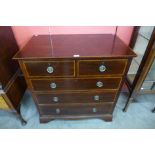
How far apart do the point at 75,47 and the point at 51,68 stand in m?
0.26

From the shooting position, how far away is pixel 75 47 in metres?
1.08

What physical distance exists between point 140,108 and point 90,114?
2.29 ft

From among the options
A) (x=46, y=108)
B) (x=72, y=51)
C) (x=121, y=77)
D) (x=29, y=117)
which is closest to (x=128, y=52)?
(x=121, y=77)

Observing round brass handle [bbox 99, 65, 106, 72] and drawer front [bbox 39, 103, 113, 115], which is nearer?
round brass handle [bbox 99, 65, 106, 72]

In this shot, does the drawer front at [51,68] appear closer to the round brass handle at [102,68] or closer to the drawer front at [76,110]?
the round brass handle at [102,68]

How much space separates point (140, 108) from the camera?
5.66 feet

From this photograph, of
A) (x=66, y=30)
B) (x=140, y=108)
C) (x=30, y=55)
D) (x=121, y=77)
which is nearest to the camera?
(x=30, y=55)

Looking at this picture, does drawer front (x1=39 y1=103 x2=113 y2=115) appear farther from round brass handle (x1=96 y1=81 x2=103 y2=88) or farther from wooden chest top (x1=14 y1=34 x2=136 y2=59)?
wooden chest top (x1=14 y1=34 x2=136 y2=59)

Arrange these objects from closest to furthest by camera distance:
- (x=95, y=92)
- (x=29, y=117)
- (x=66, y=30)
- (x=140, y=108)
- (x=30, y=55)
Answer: (x=30, y=55) → (x=95, y=92) → (x=66, y=30) → (x=29, y=117) → (x=140, y=108)

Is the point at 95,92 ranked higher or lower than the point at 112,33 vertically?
lower

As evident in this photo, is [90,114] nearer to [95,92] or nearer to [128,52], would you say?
[95,92]

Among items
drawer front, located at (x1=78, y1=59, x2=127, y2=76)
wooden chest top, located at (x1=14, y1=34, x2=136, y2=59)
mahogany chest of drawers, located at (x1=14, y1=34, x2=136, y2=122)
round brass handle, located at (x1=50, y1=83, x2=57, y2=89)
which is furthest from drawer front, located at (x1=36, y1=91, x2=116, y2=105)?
wooden chest top, located at (x1=14, y1=34, x2=136, y2=59)

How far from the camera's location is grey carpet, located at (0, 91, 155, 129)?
1.51 metres

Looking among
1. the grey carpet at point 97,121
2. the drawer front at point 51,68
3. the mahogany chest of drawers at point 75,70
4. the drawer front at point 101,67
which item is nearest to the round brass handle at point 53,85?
the mahogany chest of drawers at point 75,70
